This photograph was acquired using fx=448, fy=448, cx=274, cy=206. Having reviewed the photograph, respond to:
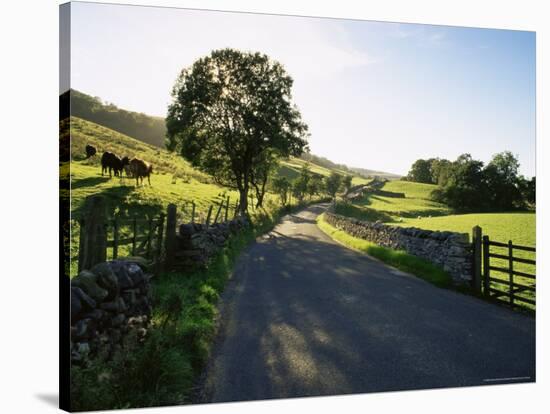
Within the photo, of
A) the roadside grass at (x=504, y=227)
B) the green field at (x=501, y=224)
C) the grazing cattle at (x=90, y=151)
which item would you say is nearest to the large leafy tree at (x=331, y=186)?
the roadside grass at (x=504, y=227)

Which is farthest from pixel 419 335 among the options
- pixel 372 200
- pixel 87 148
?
pixel 372 200

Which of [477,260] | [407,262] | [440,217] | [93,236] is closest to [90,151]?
[93,236]

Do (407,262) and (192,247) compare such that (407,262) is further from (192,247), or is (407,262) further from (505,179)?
(192,247)

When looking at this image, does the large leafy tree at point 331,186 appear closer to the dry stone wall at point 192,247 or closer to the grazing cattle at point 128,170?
the dry stone wall at point 192,247

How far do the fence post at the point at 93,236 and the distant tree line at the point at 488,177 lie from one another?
6465mm

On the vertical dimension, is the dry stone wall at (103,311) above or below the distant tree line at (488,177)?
below

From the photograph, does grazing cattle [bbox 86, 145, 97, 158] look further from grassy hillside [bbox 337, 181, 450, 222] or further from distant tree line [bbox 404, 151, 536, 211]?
grassy hillside [bbox 337, 181, 450, 222]

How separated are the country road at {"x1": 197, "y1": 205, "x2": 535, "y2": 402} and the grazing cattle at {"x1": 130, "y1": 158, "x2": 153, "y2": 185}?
11.6ft

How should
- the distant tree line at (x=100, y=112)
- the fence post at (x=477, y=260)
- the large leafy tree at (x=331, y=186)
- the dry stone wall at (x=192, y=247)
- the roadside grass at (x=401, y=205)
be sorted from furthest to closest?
the large leafy tree at (x=331, y=186) → the roadside grass at (x=401, y=205) → the fence post at (x=477, y=260) → the dry stone wall at (x=192, y=247) → the distant tree line at (x=100, y=112)

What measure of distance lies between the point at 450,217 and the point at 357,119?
11.4 metres

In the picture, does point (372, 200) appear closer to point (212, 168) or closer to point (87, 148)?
point (212, 168)

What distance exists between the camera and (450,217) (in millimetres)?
18500

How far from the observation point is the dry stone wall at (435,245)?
37.0 ft

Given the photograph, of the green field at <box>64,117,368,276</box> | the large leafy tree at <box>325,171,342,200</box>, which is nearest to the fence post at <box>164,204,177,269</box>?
the green field at <box>64,117,368,276</box>
